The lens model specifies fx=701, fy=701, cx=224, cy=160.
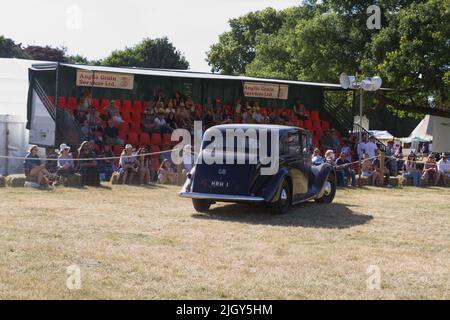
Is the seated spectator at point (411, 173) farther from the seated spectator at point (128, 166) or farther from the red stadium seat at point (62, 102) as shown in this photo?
the red stadium seat at point (62, 102)

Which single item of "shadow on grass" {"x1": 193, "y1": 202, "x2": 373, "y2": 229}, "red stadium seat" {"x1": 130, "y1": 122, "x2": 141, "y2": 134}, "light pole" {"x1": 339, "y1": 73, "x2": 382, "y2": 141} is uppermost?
"light pole" {"x1": 339, "y1": 73, "x2": 382, "y2": 141}

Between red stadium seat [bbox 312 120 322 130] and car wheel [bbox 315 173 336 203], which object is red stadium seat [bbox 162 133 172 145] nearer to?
red stadium seat [bbox 312 120 322 130]

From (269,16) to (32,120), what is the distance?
41265 mm

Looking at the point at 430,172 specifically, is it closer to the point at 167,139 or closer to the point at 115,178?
the point at 167,139

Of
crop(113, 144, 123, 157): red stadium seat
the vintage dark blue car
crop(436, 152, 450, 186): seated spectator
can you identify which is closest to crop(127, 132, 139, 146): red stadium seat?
crop(113, 144, 123, 157): red stadium seat

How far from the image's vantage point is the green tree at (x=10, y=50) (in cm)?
5944

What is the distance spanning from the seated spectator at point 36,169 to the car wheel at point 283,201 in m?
6.52

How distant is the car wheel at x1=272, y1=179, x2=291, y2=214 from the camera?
12820mm

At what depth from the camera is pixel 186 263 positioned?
836cm

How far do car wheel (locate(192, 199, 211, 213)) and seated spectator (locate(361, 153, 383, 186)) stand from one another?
380 inches

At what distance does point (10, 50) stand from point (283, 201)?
51.8m

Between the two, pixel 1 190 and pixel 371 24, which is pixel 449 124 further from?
pixel 1 190

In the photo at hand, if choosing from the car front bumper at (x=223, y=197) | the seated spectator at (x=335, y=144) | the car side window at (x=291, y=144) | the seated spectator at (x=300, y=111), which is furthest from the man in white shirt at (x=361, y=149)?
the car front bumper at (x=223, y=197)
